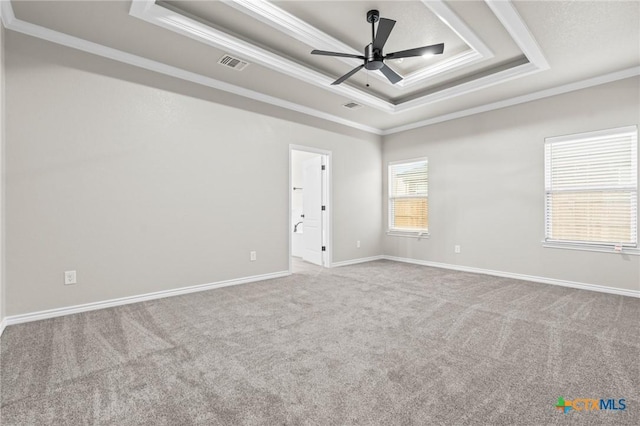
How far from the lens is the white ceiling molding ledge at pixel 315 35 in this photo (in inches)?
106

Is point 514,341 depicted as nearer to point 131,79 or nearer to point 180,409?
point 180,409

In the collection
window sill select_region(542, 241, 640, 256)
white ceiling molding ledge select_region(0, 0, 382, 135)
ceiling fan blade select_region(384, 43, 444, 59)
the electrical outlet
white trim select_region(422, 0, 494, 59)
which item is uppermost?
white trim select_region(422, 0, 494, 59)

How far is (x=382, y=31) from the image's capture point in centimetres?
260

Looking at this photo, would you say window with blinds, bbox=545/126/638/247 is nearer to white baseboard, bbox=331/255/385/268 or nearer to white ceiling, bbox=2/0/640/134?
white ceiling, bbox=2/0/640/134

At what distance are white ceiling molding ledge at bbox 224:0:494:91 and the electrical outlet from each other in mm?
3005

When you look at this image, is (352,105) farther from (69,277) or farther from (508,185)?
(69,277)

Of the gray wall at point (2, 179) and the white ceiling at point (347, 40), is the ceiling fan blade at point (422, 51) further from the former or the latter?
the gray wall at point (2, 179)

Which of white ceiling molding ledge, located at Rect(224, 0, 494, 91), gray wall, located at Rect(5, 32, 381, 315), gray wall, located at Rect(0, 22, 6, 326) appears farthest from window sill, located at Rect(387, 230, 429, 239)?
gray wall, located at Rect(0, 22, 6, 326)

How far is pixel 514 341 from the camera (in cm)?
243

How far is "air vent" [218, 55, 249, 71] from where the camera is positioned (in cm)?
343

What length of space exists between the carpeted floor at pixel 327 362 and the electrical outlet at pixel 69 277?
346 mm

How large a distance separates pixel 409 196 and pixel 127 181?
479 centimetres

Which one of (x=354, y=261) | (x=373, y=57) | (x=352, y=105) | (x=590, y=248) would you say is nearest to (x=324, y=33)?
(x=373, y=57)

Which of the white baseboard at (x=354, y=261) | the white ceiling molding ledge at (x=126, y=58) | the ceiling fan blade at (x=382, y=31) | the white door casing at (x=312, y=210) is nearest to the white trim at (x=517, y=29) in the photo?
the ceiling fan blade at (x=382, y=31)
